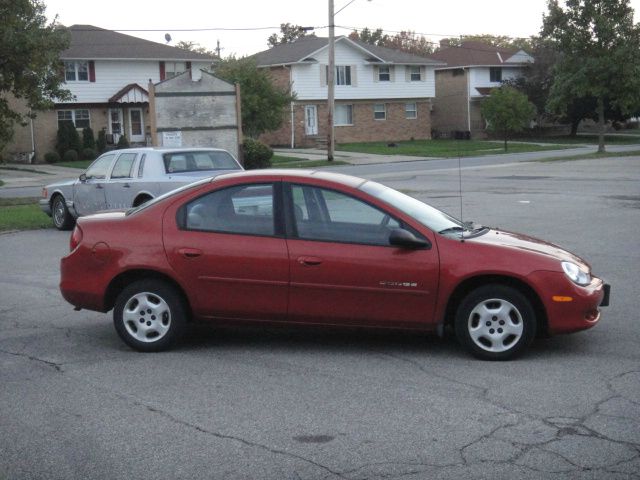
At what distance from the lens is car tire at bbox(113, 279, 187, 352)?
795 cm

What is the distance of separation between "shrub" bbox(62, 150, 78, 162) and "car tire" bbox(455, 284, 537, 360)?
144ft

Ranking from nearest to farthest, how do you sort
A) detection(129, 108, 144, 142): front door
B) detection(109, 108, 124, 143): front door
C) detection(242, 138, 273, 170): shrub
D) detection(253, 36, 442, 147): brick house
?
detection(242, 138, 273, 170): shrub
detection(109, 108, 124, 143): front door
detection(129, 108, 144, 142): front door
detection(253, 36, 442, 147): brick house

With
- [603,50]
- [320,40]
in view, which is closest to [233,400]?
[603,50]

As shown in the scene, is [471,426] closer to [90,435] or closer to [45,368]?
[90,435]

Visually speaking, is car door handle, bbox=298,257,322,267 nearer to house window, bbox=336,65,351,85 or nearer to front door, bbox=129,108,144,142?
front door, bbox=129,108,144,142

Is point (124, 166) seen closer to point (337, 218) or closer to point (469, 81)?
point (337, 218)

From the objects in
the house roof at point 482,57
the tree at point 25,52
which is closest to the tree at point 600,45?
the house roof at point 482,57

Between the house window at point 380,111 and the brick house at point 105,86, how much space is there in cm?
1485

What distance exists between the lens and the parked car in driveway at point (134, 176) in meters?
16.6

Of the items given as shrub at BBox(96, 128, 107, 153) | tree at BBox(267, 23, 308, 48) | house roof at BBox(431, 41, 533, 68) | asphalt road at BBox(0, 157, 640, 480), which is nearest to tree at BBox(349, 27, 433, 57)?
tree at BBox(267, 23, 308, 48)

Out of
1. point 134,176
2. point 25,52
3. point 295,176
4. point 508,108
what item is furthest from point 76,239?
point 508,108

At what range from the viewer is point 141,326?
7984 mm

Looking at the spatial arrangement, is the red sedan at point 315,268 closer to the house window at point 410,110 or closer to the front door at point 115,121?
the front door at point 115,121

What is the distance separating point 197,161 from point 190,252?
9.41 m
